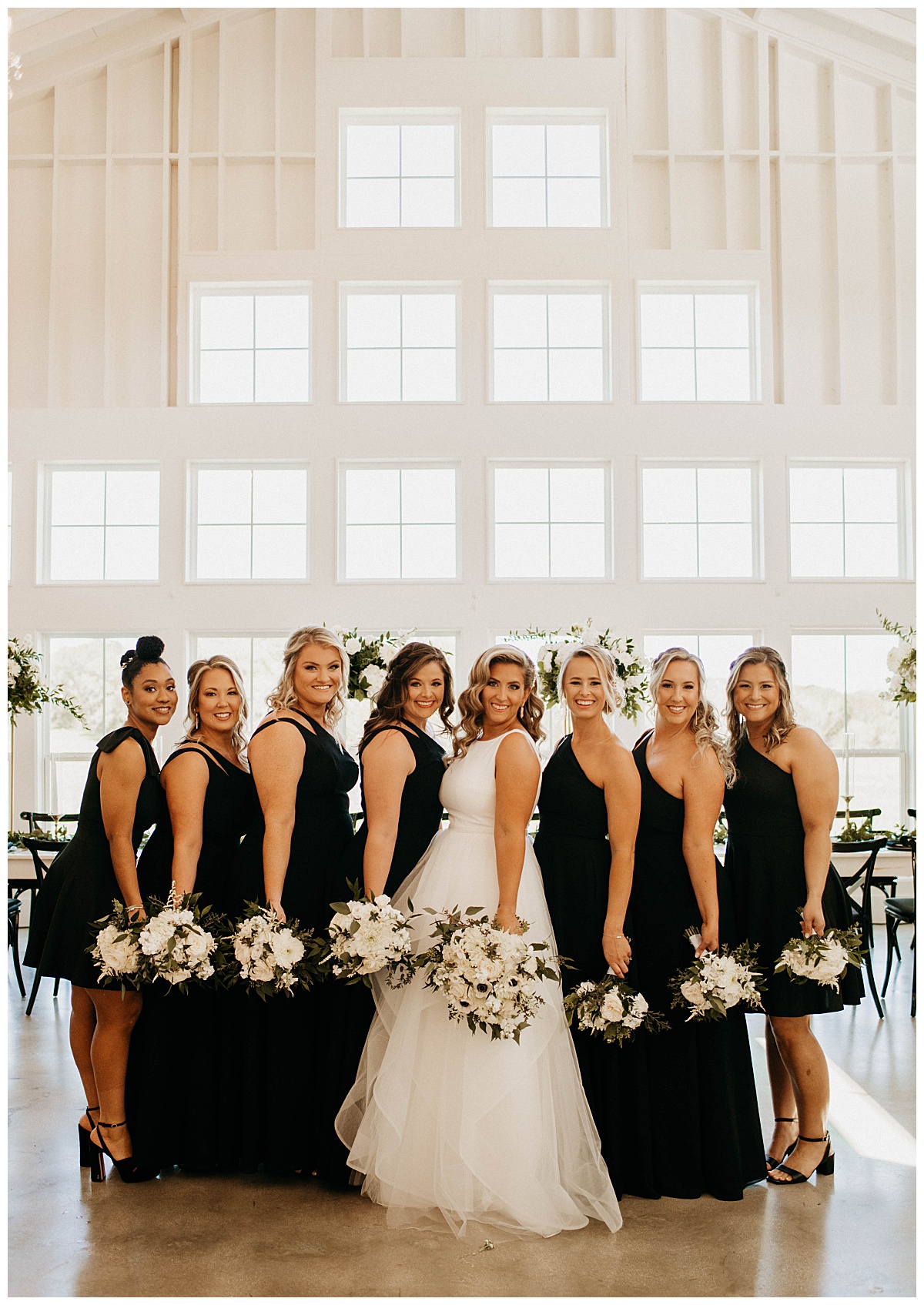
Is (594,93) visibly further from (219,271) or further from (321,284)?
(219,271)

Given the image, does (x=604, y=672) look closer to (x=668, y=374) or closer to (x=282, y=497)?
(x=282, y=497)

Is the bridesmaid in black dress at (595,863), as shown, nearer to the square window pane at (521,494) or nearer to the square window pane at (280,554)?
the square window pane at (521,494)

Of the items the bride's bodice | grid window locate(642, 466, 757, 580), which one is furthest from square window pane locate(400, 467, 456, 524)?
the bride's bodice

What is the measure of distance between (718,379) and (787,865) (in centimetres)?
733

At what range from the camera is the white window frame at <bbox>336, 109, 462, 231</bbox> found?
972cm

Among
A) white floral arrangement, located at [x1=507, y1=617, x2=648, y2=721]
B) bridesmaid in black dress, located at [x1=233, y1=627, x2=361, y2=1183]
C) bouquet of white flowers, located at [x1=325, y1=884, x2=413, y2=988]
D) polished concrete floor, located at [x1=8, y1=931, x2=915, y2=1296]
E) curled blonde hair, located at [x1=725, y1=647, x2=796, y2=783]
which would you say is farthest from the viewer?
white floral arrangement, located at [x1=507, y1=617, x2=648, y2=721]

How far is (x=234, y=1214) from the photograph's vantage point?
Result: 10.7 feet

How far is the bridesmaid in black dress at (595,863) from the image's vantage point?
131 inches

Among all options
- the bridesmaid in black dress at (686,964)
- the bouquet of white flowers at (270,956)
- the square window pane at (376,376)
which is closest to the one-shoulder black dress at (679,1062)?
the bridesmaid in black dress at (686,964)

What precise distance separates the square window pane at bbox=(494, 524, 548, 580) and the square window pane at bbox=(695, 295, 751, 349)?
8.06 ft

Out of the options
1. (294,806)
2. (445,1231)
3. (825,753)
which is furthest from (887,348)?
(445,1231)

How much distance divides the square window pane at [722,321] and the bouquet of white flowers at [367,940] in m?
8.04

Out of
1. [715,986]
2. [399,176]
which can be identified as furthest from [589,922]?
[399,176]

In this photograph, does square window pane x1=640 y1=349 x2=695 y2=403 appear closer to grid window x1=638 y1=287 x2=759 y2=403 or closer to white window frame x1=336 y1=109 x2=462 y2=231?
grid window x1=638 y1=287 x2=759 y2=403
